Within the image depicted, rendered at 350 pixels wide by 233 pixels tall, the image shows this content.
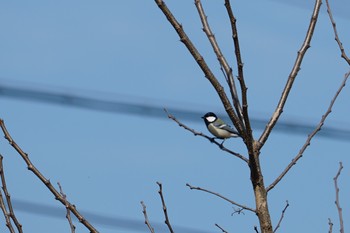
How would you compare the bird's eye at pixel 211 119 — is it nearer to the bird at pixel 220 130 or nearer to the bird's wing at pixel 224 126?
the bird at pixel 220 130

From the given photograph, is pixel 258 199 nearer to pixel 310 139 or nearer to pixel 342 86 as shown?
pixel 310 139

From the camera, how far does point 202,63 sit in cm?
262

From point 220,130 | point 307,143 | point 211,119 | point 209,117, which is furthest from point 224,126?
point 307,143

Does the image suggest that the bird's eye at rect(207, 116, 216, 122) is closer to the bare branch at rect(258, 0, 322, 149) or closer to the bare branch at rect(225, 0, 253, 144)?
the bare branch at rect(258, 0, 322, 149)

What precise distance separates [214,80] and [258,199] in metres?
0.48

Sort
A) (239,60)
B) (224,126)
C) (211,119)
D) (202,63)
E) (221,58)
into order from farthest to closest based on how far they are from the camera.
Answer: (211,119)
(224,126)
(221,58)
(202,63)
(239,60)

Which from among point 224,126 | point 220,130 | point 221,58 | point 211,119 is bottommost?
point 221,58

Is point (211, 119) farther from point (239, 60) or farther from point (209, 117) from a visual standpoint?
point (239, 60)

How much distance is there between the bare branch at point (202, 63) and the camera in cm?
259

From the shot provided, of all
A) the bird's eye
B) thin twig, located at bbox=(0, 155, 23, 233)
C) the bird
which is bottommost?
thin twig, located at bbox=(0, 155, 23, 233)

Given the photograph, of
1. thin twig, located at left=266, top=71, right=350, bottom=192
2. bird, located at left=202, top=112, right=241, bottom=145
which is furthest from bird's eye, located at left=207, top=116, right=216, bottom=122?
thin twig, located at left=266, top=71, right=350, bottom=192

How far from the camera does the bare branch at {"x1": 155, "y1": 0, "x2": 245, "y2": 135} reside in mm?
2594

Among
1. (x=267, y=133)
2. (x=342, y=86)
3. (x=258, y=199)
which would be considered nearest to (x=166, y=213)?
(x=258, y=199)

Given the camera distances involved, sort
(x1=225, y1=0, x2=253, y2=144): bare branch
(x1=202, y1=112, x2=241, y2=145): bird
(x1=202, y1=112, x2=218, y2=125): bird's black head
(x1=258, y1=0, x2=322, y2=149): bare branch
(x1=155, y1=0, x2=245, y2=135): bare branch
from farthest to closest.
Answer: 1. (x1=202, y1=112, x2=218, y2=125): bird's black head
2. (x1=202, y1=112, x2=241, y2=145): bird
3. (x1=258, y1=0, x2=322, y2=149): bare branch
4. (x1=155, y1=0, x2=245, y2=135): bare branch
5. (x1=225, y1=0, x2=253, y2=144): bare branch
